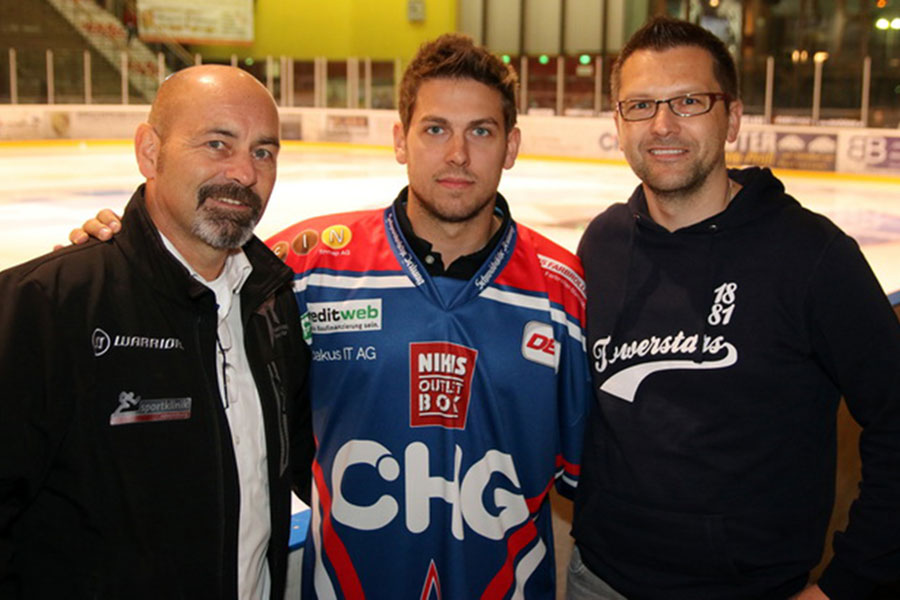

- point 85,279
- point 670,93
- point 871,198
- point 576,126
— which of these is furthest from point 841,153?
point 85,279

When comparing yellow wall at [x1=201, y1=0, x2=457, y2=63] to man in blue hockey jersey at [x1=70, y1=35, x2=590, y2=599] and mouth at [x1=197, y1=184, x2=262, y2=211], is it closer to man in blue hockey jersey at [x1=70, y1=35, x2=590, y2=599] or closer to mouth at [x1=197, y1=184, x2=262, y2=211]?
man in blue hockey jersey at [x1=70, y1=35, x2=590, y2=599]

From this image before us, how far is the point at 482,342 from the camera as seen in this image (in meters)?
1.88

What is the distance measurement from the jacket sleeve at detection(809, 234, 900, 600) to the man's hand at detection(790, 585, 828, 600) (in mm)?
11

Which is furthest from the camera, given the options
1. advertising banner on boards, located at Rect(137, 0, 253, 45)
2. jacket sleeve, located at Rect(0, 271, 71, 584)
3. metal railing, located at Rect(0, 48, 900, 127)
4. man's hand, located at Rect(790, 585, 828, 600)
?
advertising banner on boards, located at Rect(137, 0, 253, 45)

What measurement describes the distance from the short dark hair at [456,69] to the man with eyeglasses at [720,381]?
0.87 ft

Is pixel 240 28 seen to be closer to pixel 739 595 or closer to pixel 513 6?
pixel 513 6

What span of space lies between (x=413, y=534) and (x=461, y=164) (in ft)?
2.39

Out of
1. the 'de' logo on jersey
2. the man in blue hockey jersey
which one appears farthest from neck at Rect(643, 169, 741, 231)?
the 'de' logo on jersey

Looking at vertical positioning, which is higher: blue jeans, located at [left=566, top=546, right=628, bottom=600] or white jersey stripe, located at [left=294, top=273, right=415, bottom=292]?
Answer: white jersey stripe, located at [left=294, top=273, right=415, bottom=292]

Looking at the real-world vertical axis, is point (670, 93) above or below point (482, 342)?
above

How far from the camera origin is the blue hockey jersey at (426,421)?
72.8 inches

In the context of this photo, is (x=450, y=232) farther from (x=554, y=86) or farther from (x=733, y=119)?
(x=554, y=86)

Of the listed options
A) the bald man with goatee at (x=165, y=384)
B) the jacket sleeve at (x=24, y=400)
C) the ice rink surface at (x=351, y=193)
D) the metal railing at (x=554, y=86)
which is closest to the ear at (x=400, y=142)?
the bald man with goatee at (x=165, y=384)

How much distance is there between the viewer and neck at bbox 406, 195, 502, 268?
193 cm
